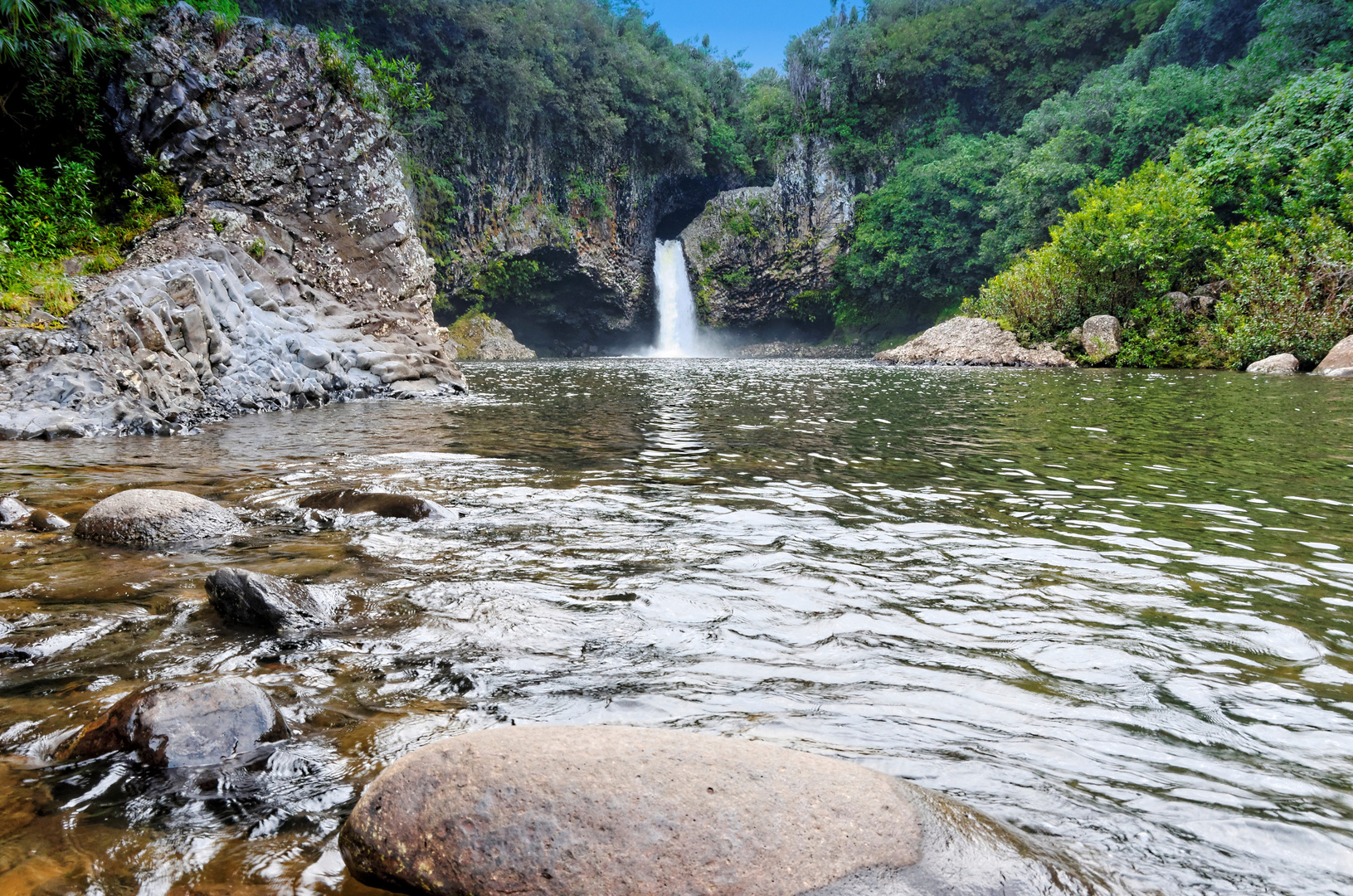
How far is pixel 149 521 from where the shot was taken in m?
4.94

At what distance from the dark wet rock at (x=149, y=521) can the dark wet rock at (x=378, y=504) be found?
70 cm

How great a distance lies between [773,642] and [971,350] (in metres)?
28.4

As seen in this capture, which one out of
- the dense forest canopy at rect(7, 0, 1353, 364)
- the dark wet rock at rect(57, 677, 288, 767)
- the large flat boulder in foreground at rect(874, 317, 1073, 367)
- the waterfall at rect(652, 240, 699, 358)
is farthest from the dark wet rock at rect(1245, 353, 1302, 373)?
the waterfall at rect(652, 240, 699, 358)

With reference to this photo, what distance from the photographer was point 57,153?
16031mm

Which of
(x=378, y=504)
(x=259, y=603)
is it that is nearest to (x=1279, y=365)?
(x=378, y=504)

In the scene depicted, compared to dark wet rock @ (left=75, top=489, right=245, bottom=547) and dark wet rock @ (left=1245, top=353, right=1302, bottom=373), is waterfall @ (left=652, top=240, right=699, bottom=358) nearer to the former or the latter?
dark wet rock @ (left=1245, top=353, right=1302, bottom=373)

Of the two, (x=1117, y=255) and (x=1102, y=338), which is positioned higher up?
(x=1117, y=255)

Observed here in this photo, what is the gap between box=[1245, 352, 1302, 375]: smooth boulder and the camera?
2034 centimetres

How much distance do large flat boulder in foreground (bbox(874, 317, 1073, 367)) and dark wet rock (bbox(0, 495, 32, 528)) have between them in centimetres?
2734

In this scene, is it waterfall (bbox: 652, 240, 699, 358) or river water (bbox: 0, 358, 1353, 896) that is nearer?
river water (bbox: 0, 358, 1353, 896)

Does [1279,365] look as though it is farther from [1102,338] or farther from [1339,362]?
[1102,338]

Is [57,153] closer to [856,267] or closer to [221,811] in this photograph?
[221,811]

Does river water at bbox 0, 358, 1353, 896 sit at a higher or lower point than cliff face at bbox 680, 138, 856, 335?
lower

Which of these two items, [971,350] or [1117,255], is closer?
[1117,255]
